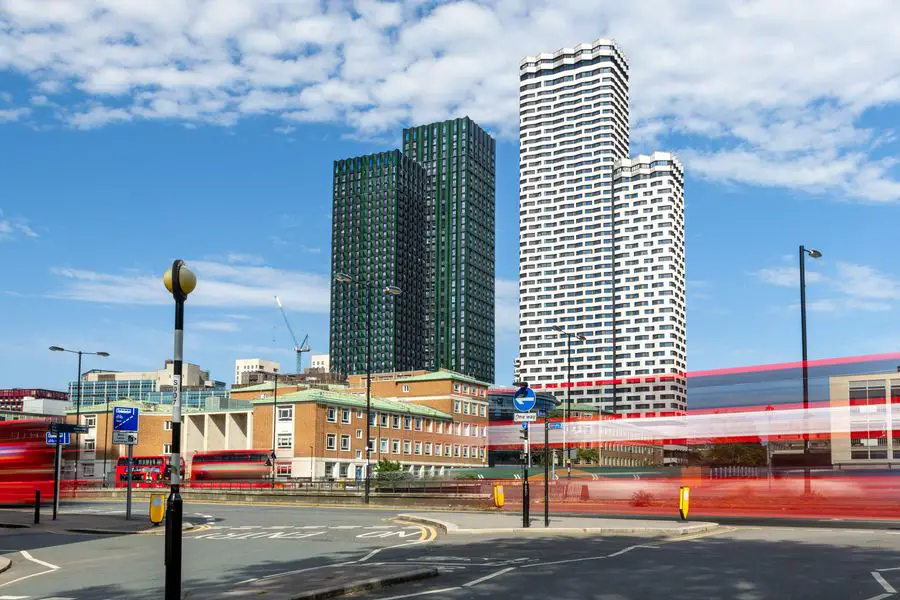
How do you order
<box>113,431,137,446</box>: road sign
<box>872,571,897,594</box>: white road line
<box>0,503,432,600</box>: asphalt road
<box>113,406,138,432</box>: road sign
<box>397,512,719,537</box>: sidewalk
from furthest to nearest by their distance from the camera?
<box>113,406,138,432</box>: road sign, <box>113,431,137,446</box>: road sign, <box>397,512,719,537</box>: sidewalk, <box>0,503,432,600</box>: asphalt road, <box>872,571,897,594</box>: white road line

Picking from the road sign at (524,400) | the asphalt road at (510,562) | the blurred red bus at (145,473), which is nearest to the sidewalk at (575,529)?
the asphalt road at (510,562)

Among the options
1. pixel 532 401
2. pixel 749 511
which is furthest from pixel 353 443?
pixel 532 401

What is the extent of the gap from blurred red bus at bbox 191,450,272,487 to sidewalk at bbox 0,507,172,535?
151ft

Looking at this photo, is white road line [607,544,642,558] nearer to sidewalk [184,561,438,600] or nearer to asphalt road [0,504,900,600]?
asphalt road [0,504,900,600]

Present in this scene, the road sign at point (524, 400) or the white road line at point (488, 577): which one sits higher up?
the road sign at point (524, 400)

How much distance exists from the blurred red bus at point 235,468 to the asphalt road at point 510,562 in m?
56.3

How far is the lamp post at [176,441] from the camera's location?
1148cm

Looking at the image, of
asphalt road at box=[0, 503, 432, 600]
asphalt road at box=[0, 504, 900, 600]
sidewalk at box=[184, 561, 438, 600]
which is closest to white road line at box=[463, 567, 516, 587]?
asphalt road at box=[0, 504, 900, 600]

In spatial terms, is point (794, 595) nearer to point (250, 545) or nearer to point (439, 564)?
point (439, 564)

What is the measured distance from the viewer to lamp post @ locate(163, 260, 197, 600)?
11.5 m

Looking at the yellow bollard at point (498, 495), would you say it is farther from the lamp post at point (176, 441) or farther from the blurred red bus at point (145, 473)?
the blurred red bus at point (145, 473)

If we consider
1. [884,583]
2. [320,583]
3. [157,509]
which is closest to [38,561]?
[320,583]

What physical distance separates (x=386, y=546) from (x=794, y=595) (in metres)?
11.9

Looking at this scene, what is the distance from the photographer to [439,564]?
18641 mm
